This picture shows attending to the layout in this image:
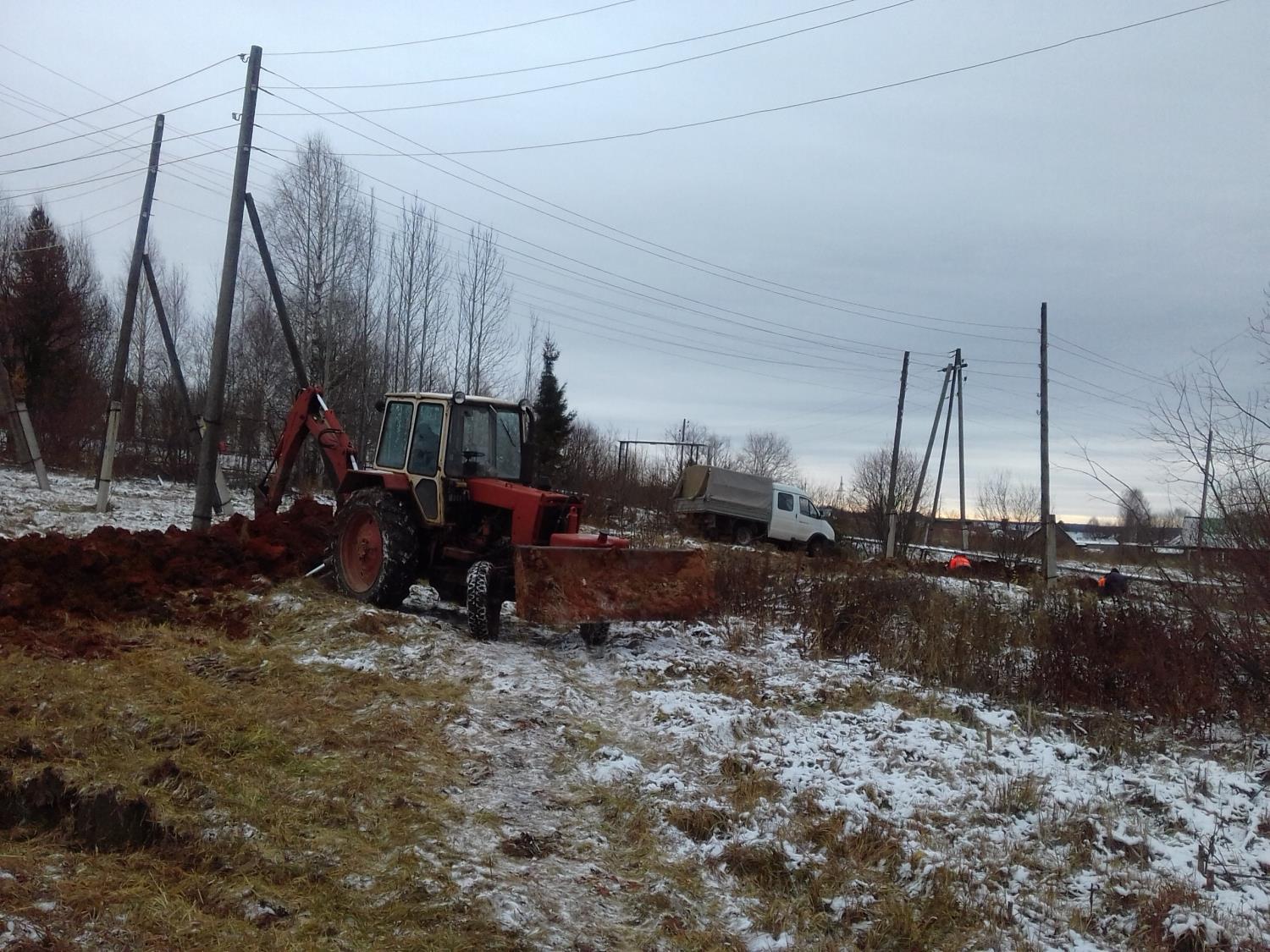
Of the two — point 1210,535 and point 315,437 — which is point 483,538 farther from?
point 1210,535

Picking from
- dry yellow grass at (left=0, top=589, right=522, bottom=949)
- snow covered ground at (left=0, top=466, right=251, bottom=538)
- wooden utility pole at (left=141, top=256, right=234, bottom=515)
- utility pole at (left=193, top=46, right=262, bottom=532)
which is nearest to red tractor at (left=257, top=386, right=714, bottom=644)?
dry yellow grass at (left=0, top=589, right=522, bottom=949)

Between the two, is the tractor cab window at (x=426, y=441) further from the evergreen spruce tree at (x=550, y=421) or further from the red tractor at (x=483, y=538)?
the evergreen spruce tree at (x=550, y=421)

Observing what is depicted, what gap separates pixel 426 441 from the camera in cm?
987

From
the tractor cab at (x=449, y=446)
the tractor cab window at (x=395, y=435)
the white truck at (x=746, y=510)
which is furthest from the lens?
the white truck at (x=746, y=510)

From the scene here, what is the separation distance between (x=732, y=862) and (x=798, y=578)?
851cm

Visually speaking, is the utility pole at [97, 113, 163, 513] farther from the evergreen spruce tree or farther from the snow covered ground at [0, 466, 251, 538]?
the evergreen spruce tree

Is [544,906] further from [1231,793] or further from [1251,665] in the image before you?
[1251,665]

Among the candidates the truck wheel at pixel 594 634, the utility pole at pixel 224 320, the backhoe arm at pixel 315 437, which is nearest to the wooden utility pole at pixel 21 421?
the utility pole at pixel 224 320

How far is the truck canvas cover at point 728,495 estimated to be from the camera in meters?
27.1

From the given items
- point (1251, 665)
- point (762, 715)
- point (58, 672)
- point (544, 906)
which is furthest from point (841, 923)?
Result: point (58, 672)

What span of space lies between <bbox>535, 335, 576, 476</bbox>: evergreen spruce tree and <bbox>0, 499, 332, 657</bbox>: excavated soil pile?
1943 centimetres

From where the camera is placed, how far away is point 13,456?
77.0 feet

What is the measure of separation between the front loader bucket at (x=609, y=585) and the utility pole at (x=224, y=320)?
7.20 m

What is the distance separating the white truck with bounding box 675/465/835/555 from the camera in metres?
27.0
